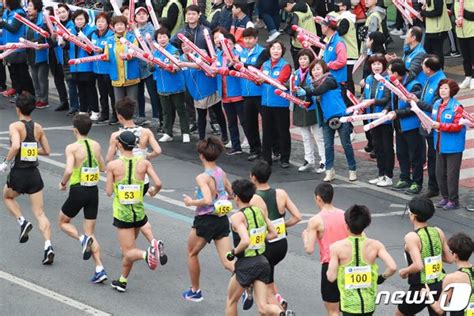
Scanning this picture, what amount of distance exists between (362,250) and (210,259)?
3.88 m

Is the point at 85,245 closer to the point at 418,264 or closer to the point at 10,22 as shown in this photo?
the point at 418,264

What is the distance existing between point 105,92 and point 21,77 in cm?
251

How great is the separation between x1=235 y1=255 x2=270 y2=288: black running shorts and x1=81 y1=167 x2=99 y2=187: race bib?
8.90 feet

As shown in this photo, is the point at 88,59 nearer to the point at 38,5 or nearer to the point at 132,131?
the point at 38,5

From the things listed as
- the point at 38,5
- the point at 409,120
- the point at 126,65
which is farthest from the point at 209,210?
the point at 38,5

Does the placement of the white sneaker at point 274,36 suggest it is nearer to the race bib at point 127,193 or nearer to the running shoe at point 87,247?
the running shoe at point 87,247

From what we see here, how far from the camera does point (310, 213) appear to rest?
1684 cm

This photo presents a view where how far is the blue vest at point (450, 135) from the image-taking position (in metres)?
16.6

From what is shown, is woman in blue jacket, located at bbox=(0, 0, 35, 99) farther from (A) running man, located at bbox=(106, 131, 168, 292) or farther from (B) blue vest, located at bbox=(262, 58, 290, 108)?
(A) running man, located at bbox=(106, 131, 168, 292)

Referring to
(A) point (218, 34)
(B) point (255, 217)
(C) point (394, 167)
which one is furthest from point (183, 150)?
(B) point (255, 217)

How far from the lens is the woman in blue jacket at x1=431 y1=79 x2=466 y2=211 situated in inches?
653

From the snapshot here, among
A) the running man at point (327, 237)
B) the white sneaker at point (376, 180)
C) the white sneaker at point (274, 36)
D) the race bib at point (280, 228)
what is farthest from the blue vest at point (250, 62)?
the running man at point (327, 237)

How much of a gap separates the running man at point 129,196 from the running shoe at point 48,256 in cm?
116


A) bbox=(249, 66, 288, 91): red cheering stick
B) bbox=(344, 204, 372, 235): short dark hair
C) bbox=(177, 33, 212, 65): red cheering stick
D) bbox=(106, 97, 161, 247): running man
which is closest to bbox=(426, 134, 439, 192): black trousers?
bbox=(249, 66, 288, 91): red cheering stick
